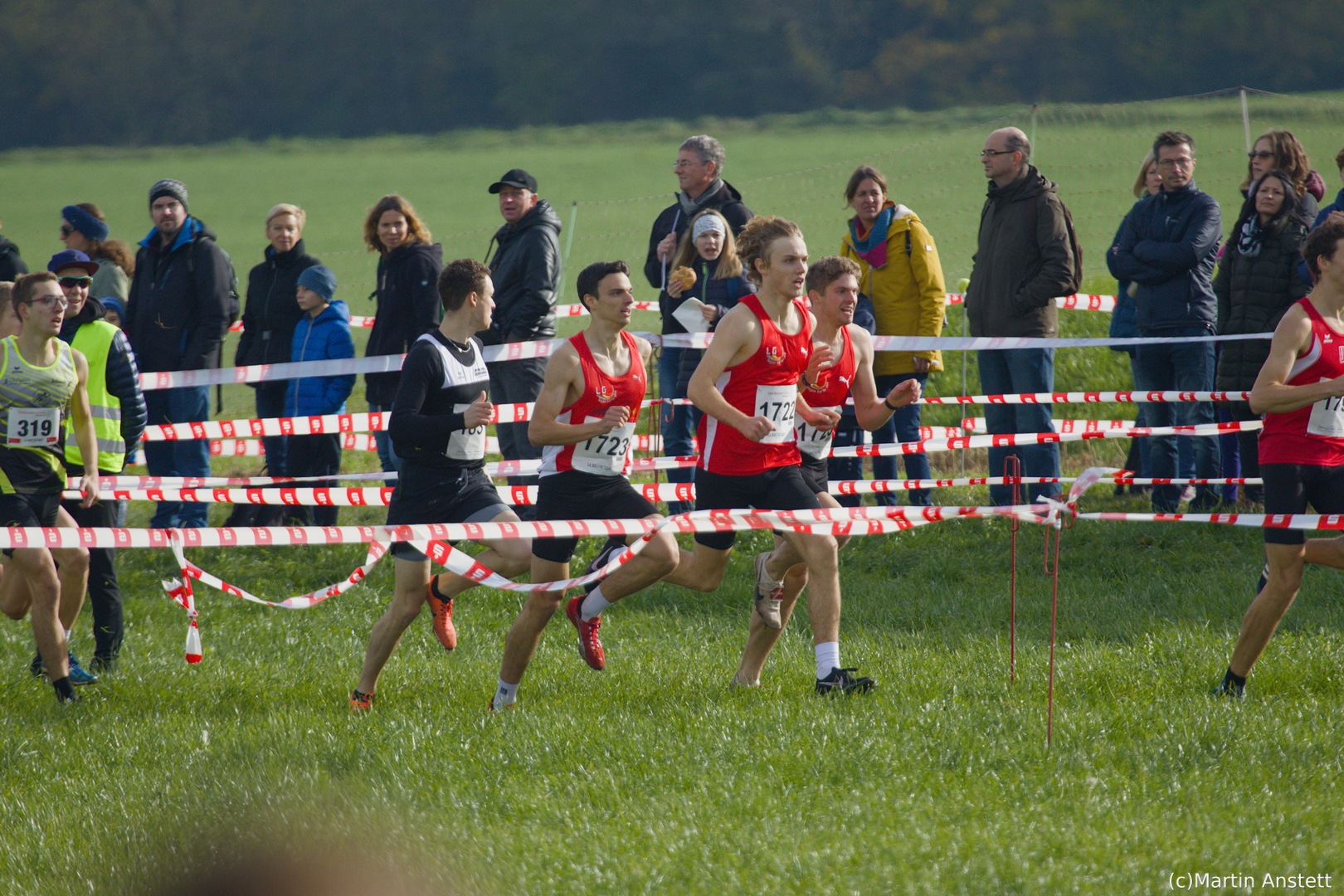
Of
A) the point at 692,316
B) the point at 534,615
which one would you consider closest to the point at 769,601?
Answer: the point at 534,615

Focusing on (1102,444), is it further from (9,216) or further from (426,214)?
(9,216)

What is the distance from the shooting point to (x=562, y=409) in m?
5.85

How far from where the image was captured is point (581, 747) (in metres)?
5.16

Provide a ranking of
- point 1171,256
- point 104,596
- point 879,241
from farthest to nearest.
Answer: point 879,241 → point 1171,256 → point 104,596

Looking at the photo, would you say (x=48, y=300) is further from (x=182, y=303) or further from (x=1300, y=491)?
(x=1300, y=491)

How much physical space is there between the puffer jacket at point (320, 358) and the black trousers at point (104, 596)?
2804mm

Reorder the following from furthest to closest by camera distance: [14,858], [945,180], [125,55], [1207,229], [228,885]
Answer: [125,55] < [945,180] < [1207,229] < [14,858] < [228,885]

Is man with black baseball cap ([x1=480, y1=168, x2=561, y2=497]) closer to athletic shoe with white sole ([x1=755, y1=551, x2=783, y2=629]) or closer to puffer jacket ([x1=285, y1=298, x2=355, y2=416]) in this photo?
puffer jacket ([x1=285, y1=298, x2=355, y2=416])

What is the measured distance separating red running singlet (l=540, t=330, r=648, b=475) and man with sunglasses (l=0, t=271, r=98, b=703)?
250 cm

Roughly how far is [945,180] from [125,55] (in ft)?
171

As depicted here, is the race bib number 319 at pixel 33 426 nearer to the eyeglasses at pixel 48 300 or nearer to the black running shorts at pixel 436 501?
the eyeglasses at pixel 48 300

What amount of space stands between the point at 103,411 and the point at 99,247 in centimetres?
399

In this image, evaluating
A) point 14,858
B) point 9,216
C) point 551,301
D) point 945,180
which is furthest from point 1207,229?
point 9,216

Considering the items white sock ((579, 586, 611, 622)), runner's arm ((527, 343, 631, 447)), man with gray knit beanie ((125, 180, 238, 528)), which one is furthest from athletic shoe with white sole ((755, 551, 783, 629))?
man with gray knit beanie ((125, 180, 238, 528))
